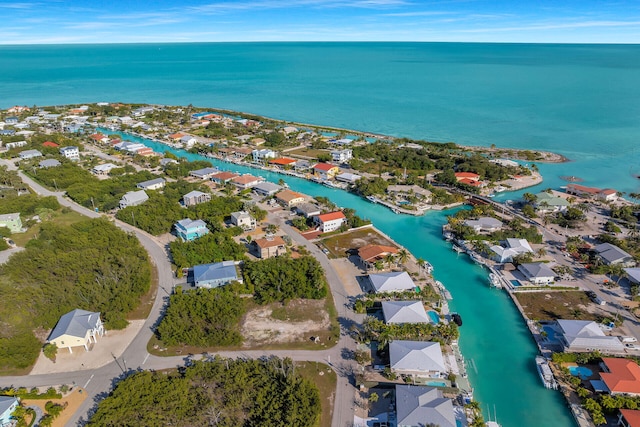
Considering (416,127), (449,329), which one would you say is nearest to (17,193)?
(449,329)

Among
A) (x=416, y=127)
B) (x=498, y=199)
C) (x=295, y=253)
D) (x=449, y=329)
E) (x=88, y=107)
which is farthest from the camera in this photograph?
(x=88, y=107)

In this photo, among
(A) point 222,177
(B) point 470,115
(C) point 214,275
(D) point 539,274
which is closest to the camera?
(C) point 214,275

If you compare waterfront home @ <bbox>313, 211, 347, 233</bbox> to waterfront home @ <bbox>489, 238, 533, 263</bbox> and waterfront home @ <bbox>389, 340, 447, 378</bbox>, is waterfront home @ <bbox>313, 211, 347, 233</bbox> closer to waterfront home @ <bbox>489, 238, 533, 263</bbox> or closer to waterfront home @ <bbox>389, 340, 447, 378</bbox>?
waterfront home @ <bbox>489, 238, 533, 263</bbox>

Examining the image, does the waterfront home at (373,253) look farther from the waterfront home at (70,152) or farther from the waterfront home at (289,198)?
the waterfront home at (70,152)

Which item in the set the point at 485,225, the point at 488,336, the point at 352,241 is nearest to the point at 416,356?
the point at 488,336

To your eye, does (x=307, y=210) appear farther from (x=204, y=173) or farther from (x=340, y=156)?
(x=340, y=156)

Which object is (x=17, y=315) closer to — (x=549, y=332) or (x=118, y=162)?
(x=549, y=332)
